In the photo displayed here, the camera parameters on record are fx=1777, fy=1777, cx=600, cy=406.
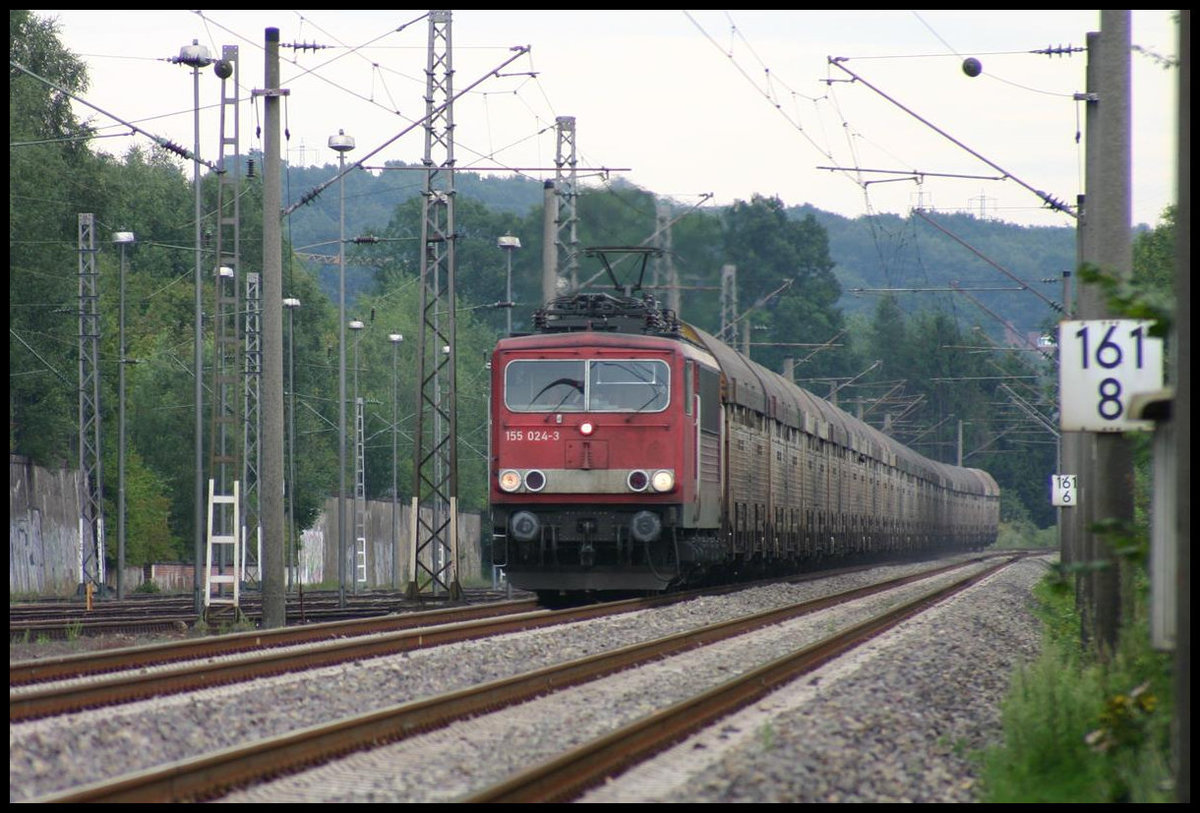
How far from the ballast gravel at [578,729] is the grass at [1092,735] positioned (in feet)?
1.05

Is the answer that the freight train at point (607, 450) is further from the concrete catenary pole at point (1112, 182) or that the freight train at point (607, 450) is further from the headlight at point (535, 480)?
the concrete catenary pole at point (1112, 182)

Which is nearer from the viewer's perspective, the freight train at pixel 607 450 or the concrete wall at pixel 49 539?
the freight train at pixel 607 450

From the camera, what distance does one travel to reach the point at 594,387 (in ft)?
74.8

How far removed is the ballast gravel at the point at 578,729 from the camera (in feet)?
30.2

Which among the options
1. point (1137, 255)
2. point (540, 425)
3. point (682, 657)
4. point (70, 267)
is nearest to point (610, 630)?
point (682, 657)

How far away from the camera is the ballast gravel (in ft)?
30.2

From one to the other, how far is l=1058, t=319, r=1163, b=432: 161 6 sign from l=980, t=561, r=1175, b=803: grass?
1393 mm

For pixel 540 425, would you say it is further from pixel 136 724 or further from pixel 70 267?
pixel 70 267

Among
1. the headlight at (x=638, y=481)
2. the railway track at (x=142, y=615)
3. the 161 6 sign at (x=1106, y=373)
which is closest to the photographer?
the 161 6 sign at (x=1106, y=373)

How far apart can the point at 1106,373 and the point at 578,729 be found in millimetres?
4180

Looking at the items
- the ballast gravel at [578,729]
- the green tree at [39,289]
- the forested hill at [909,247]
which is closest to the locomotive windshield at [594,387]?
the ballast gravel at [578,729]

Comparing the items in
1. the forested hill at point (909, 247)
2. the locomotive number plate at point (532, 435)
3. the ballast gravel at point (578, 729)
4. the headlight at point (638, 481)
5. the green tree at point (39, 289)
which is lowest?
the ballast gravel at point (578, 729)

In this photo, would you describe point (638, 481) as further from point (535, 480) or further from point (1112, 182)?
point (1112, 182)

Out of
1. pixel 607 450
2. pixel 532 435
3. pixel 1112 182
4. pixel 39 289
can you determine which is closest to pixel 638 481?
pixel 607 450
